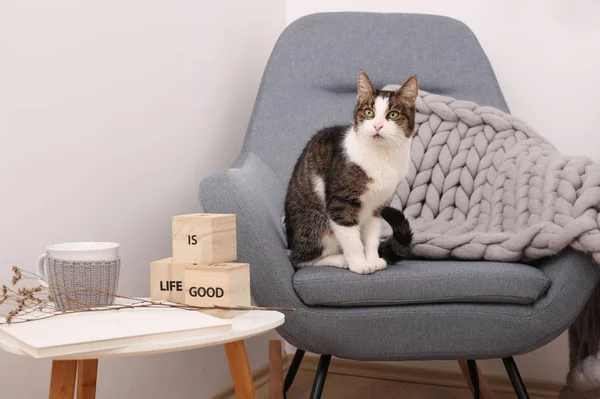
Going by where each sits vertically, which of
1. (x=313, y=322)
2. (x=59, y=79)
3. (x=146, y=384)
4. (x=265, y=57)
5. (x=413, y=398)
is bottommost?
(x=413, y=398)

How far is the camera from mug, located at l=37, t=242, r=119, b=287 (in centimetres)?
95

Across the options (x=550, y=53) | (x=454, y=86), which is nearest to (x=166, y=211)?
(x=454, y=86)

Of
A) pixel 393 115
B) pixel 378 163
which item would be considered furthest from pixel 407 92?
pixel 378 163

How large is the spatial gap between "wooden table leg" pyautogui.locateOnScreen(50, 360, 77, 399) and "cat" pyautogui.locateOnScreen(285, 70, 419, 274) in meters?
0.59

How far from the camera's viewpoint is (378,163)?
4.49 feet

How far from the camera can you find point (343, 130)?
149 centimetres

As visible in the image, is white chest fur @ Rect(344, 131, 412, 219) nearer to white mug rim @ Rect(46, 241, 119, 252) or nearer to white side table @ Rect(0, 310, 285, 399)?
white side table @ Rect(0, 310, 285, 399)

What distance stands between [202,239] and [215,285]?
7cm

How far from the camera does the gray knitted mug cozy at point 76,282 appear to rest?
0.94 m

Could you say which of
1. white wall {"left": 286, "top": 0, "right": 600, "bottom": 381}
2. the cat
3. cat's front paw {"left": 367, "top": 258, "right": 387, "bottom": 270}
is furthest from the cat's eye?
white wall {"left": 286, "top": 0, "right": 600, "bottom": 381}

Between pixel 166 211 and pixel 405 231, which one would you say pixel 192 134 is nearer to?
pixel 166 211

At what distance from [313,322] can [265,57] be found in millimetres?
1183

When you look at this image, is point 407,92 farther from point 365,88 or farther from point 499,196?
point 499,196

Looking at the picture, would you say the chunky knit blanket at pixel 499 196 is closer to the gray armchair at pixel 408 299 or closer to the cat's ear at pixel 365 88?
the gray armchair at pixel 408 299
